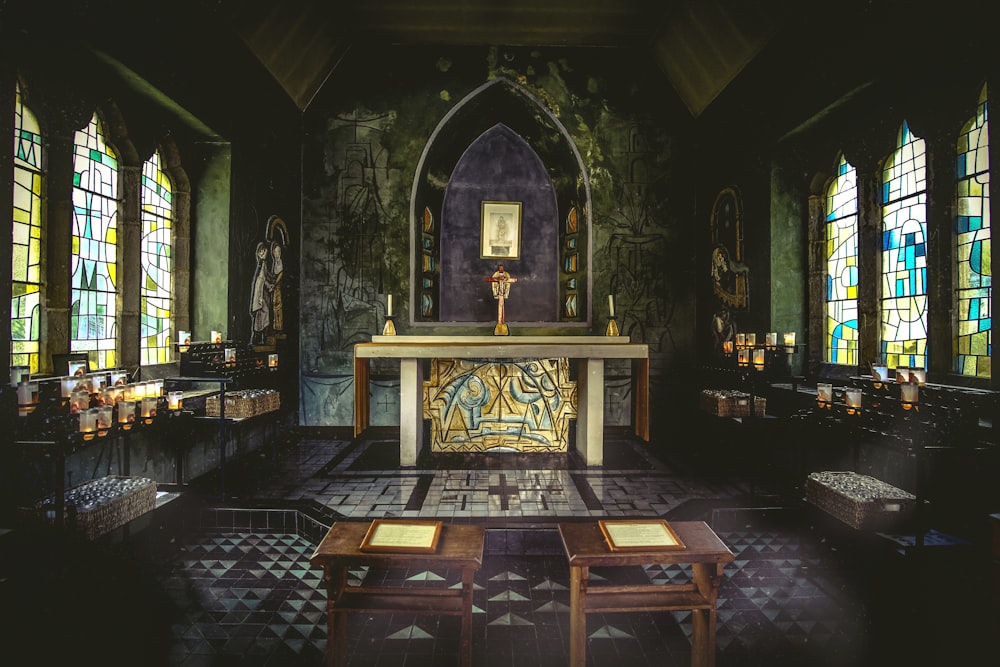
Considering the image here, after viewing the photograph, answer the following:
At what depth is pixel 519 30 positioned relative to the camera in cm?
713

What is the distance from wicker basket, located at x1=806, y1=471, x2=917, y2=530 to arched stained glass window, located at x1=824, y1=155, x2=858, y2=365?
73.4 inches

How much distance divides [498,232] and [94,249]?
5053mm

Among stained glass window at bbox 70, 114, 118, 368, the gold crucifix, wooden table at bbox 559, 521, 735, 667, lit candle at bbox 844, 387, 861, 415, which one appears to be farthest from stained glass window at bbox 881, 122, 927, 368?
stained glass window at bbox 70, 114, 118, 368

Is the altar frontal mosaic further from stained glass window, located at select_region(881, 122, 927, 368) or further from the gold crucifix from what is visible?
stained glass window, located at select_region(881, 122, 927, 368)

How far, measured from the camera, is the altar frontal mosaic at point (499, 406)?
628 cm

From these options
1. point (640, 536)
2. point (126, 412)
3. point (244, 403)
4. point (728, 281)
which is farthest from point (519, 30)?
point (640, 536)

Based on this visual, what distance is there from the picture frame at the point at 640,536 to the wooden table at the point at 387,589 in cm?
65

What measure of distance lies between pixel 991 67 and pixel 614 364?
196 inches

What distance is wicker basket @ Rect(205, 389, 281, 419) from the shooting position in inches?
198

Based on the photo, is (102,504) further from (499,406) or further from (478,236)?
(478,236)

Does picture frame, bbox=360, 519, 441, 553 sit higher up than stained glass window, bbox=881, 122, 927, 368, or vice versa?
Result: stained glass window, bbox=881, 122, 927, 368

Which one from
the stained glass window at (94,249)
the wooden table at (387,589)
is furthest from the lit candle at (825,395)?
the stained glass window at (94,249)

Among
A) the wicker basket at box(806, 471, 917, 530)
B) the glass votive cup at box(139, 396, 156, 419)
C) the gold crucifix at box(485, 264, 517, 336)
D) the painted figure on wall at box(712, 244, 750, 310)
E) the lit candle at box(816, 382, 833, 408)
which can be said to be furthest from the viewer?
the gold crucifix at box(485, 264, 517, 336)

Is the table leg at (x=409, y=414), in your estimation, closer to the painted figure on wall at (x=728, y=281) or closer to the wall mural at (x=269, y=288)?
the wall mural at (x=269, y=288)
